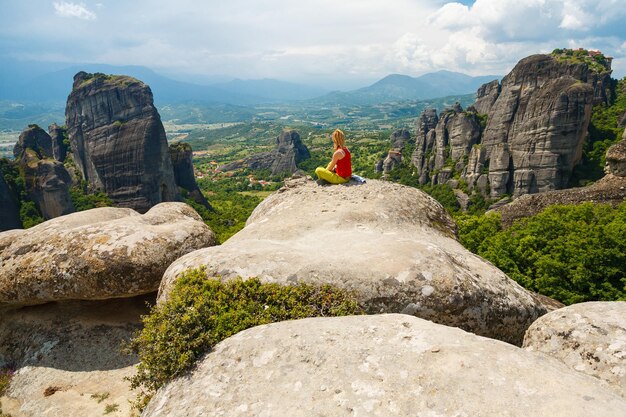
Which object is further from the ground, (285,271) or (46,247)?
(285,271)

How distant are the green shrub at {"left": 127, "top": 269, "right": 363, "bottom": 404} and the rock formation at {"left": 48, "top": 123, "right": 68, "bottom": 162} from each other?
344 feet

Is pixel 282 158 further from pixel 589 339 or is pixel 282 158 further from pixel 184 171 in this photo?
pixel 589 339

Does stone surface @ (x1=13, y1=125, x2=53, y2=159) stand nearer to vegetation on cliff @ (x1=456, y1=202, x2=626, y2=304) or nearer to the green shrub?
vegetation on cliff @ (x1=456, y1=202, x2=626, y2=304)

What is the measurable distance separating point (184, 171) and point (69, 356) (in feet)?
277

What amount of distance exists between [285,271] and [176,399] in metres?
3.33

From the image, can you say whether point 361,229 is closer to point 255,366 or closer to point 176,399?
point 255,366

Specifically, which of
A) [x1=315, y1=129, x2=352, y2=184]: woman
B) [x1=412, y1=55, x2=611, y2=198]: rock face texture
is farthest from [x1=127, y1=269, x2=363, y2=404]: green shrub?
[x1=412, y1=55, x2=611, y2=198]: rock face texture

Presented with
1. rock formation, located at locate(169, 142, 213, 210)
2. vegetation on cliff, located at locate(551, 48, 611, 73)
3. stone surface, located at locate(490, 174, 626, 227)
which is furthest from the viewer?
vegetation on cliff, located at locate(551, 48, 611, 73)

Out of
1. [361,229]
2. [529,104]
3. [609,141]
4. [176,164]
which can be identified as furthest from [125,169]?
[609,141]

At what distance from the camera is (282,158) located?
180 m

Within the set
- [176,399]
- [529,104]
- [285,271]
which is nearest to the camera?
[176,399]

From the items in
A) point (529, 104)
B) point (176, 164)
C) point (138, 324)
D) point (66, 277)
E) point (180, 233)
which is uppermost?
point (529, 104)

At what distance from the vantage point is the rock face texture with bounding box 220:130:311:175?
581 ft

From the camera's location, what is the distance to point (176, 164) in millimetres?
90375
